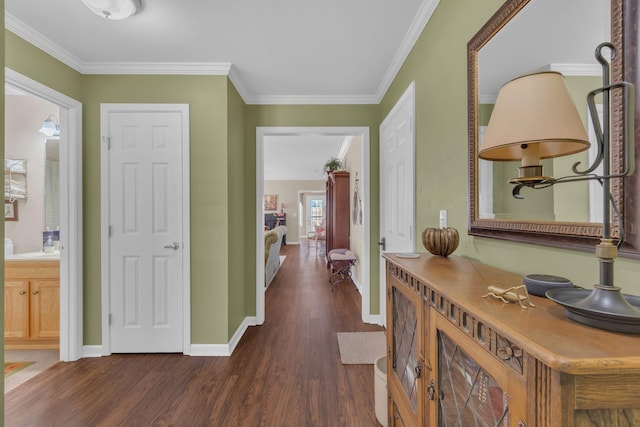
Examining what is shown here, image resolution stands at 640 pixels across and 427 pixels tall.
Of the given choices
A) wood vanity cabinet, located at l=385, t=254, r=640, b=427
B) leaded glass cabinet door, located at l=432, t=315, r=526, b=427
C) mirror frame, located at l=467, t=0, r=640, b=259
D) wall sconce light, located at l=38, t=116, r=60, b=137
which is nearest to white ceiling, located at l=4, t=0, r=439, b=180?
wall sconce light, located at l=38, t=116, r=60, b=137

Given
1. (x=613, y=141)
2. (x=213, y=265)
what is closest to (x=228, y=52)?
(x=213, y=265)

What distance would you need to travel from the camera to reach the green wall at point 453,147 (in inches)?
33.1

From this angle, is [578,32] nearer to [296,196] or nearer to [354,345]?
[354,345]

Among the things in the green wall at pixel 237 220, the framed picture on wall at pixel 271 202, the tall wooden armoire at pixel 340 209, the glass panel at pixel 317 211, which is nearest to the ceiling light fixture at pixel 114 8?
the green wall at pixel 237 220

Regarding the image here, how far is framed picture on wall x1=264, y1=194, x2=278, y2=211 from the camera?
420 inches

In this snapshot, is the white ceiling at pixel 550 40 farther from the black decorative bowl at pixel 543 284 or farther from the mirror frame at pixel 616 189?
the black decorative bowl at pixel 543 284

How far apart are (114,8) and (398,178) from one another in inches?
91.2

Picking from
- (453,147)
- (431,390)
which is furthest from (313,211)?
(431,390)

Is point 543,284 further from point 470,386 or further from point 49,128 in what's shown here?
point 49,128

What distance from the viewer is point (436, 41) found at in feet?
5.50

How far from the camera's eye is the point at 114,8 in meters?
1.68

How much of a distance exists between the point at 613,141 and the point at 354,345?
2.39 m

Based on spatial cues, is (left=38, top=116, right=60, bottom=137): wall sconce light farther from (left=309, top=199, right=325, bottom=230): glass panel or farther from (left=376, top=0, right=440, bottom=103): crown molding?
(left=309, top=199, right=325, bottom=230): glass panel

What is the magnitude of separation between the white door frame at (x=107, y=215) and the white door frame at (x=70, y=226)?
17 cm
